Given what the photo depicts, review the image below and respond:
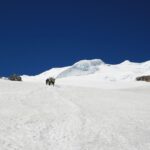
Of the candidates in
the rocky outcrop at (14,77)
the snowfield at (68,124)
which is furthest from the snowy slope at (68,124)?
the rocky outcrop at (14,77)

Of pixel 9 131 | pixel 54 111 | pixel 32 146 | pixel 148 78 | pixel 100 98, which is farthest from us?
pixel 148 78

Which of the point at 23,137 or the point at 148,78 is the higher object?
the point at 148,78

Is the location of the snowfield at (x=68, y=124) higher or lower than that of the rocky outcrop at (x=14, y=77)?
lower

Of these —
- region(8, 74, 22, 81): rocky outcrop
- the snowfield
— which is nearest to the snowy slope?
the snowfield

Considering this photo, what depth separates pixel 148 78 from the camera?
73562 mm

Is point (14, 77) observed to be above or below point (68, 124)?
above

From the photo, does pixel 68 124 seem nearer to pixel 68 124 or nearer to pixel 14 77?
pixel 68 124

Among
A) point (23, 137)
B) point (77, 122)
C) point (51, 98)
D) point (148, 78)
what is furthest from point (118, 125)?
point (148, 78)

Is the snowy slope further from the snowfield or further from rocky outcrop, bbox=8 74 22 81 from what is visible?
rocky outcrop, bbox=8 74 22 81

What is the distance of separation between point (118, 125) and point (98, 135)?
9.33ft

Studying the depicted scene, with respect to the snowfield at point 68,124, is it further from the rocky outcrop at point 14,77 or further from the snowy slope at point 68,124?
the rocky outcrop at point 14,77

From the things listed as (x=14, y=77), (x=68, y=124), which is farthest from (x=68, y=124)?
(x=14, y=77)

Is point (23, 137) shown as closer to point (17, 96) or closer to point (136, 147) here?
point (136, 147)

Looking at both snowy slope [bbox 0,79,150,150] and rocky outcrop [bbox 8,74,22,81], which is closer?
snowy slope [bbox 0,79,150,150]
